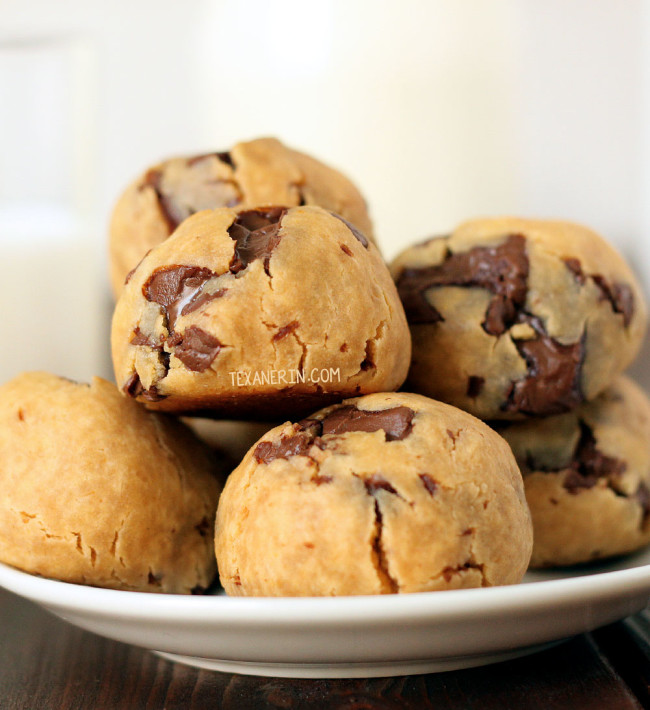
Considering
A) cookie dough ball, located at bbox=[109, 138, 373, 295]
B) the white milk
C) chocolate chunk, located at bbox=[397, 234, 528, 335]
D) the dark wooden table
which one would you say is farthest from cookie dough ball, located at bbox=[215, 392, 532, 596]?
the white milk

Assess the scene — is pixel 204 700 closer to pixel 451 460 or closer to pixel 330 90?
pixel 451 460

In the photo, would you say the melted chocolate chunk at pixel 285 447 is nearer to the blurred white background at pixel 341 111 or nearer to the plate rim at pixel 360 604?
the plate rim at pixel 360 604

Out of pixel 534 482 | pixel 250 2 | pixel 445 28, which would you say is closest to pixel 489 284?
pixel 534 482

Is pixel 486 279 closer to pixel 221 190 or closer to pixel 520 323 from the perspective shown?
pixel 520 323

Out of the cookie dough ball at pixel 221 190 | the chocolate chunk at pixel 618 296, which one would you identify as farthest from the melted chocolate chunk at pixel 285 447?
the chocolate chunk at pixel 618 296

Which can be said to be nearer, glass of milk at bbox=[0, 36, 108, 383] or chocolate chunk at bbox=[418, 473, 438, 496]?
chocolate chunk at bbox=[418, 473, 438, 496]

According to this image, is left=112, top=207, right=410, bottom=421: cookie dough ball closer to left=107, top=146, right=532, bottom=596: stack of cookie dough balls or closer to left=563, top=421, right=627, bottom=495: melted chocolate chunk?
left=107, top=146, right=532, bottom=596: stack of cookie dough balls

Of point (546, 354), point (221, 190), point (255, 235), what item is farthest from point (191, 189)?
point (546, 354)
